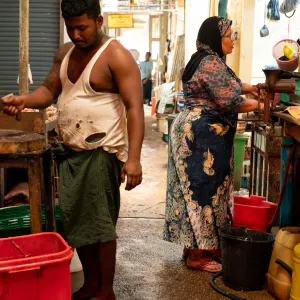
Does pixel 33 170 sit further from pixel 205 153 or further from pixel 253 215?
pixel 253 215

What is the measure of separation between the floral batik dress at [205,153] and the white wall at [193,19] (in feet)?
22.7

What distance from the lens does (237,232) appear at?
4453mm

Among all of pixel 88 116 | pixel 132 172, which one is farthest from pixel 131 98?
pixel 132 172

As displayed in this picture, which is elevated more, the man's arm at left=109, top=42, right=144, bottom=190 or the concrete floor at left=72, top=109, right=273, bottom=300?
the man's arm at left=109, top=42, right=144, bottom=190

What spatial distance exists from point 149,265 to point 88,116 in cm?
194

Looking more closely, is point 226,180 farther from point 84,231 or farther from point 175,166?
point 84,231

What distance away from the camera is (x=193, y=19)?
1140 cm

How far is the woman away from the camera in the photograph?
448 cm

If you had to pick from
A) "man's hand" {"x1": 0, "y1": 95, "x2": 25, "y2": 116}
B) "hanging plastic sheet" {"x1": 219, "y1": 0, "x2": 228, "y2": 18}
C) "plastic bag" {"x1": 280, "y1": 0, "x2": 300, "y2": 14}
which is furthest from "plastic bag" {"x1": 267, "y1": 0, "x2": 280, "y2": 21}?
"man's hand" {"x1": 0, "y1": 95, "x2": 25, "y2": 116}

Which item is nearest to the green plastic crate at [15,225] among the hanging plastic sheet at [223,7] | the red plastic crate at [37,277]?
the red plastic crate at [37,277]

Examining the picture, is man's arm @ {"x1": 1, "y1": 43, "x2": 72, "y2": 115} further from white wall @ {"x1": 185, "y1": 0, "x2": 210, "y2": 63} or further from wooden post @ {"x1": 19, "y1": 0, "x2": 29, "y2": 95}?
white wall @ {"x1": 185, "y1": 0, "x2": 210, "y2": 63}

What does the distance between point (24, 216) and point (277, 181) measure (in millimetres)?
3149

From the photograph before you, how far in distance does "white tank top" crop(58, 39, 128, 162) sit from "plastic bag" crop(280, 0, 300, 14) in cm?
555

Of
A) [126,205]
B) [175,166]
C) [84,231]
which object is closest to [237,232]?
[175,166]
